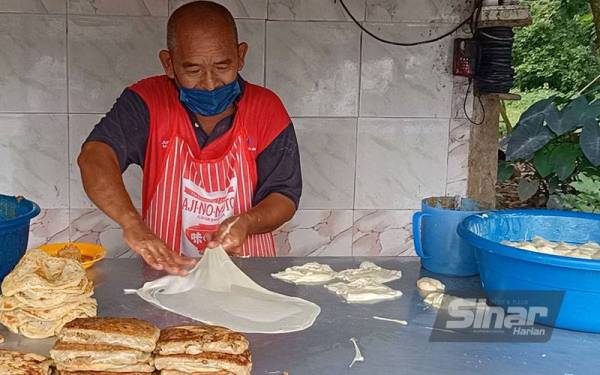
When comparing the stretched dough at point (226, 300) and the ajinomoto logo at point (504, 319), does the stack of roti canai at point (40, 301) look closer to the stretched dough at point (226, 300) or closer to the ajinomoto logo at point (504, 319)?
the stretched dough at point (226, 300)

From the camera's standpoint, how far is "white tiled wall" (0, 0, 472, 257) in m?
3.57

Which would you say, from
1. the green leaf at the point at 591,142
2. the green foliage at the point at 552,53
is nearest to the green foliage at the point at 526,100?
the green foliage at the point at 552,53

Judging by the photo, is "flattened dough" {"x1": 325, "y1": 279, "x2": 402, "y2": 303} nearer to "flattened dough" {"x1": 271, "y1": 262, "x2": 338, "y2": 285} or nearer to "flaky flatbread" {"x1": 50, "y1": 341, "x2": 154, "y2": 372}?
"flattened dough" {"x1": 271, "y1": 262, "x2": 338, "y2": 285}

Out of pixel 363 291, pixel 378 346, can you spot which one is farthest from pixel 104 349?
pixel 363 291

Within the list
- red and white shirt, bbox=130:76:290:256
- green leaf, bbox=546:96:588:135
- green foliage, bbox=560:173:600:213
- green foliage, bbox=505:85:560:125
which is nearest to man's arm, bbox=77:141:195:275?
red and white shirt, bbox=130:76:290:256

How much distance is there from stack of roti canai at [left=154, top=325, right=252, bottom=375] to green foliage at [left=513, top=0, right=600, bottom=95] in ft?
37.6

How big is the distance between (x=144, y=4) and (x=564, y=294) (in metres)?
2.78

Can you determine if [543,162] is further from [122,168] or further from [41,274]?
[41,274]

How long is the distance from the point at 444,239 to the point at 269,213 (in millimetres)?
707

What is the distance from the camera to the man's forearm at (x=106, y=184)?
7.10 feet

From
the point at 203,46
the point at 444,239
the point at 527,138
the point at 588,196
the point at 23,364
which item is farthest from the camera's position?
the point at 527,138

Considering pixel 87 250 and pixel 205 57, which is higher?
pixel 205 57

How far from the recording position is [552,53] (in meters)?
13.1

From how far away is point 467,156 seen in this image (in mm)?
4008
